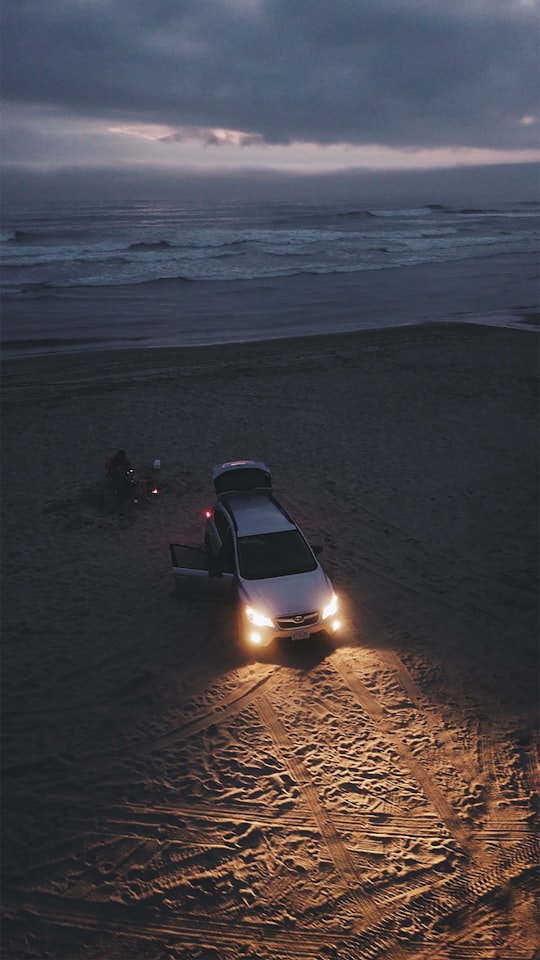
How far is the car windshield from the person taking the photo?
10.5 metres

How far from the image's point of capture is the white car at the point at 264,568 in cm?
980

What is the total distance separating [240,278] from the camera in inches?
1887

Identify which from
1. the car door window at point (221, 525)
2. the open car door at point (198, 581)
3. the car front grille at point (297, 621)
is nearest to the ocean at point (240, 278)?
the car door window at point (221, 525)

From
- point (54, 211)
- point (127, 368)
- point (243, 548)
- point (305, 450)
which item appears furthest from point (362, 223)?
point (243, 548)

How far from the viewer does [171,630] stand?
10641mm

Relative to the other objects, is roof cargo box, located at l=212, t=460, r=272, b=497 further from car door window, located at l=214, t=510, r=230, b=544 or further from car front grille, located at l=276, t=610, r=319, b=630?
car front grille, located at l=276, t=610, r=319, b=630

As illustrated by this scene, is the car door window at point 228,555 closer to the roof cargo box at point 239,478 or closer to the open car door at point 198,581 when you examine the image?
the open car door at point 198,581

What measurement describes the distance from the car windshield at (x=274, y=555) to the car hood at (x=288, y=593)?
0.15 m

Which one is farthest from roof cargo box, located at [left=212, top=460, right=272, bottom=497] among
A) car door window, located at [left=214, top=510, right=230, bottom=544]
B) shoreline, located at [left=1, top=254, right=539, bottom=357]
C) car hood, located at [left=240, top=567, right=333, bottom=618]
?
shoreline, located at [left=1, top=254, right=539, bottom=357]

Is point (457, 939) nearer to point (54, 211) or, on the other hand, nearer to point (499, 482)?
point (499, 482)

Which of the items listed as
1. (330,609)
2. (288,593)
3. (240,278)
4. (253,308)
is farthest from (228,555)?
(240,278)

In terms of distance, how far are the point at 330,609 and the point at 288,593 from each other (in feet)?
2.27

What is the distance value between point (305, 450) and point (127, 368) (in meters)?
10.1

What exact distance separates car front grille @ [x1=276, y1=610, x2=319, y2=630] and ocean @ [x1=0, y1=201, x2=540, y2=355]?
71.8 feet
